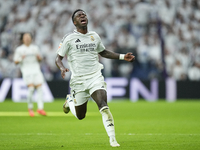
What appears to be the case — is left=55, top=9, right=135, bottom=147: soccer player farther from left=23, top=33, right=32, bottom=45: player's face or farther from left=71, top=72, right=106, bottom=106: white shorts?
left=23, top=33, right=32, bottom=45: player's face

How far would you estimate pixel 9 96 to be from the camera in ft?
60.5

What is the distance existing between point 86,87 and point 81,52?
23.2 inches

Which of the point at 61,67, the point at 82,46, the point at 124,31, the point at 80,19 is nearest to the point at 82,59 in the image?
the point at 82,46

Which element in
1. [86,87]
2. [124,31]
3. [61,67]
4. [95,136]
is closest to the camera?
[61,67]

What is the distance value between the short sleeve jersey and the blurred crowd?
1093cm

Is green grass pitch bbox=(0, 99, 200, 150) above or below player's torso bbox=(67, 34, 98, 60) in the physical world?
below

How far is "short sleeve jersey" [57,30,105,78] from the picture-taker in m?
6.29

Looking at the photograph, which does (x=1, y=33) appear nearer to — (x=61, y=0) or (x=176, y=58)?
(x=61, y=0)

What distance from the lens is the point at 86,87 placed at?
6246 mm

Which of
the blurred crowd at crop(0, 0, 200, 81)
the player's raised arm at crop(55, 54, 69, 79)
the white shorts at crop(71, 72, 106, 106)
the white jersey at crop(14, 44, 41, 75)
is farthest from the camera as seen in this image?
the blurred crowd at crop(0, 0, 200, 81)

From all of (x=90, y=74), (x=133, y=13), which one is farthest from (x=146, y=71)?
(x=90, y=74)

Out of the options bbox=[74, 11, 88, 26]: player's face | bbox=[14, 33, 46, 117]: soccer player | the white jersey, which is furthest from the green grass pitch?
the white jersey

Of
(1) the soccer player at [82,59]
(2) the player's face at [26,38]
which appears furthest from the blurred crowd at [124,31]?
(1) the soccer player at [82,59]

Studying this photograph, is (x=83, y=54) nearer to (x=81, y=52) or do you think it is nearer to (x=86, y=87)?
(x=81, y=52)
